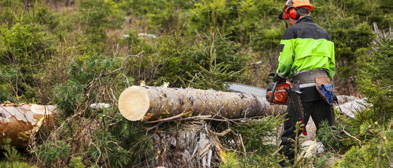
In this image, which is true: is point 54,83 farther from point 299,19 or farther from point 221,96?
point 299,19

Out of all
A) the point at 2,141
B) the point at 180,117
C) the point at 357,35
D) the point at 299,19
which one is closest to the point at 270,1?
the point at 357,35

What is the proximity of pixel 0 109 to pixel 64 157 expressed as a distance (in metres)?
1.14

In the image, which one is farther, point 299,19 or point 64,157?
point 299,19

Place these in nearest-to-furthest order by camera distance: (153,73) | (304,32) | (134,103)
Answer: (134,103), (304,32), (153,73)

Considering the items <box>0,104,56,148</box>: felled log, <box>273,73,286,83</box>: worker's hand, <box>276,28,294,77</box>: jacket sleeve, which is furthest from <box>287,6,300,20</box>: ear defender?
<box>0,104,56,148</box>: felled log

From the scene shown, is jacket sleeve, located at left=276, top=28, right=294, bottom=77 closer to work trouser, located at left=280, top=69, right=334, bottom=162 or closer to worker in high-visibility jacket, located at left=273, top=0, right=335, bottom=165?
worker in high-visibility jacket, located at left=273, top=0, right=335, bottom=165

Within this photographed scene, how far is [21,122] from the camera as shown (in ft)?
12.9

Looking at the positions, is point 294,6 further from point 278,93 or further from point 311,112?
point 311,112

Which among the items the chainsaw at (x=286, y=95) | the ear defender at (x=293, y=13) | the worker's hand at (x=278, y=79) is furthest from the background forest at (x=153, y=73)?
the ear defender at (x=293, y=13)

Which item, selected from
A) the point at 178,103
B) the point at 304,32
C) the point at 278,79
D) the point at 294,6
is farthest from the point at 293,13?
the point at 178,103

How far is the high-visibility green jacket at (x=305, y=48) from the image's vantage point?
4301 millimetres

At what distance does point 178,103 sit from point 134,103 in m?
0.46

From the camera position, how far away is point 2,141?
384 cm

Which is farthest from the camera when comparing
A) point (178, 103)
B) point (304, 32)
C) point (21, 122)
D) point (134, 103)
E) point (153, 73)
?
point (153, 73)
